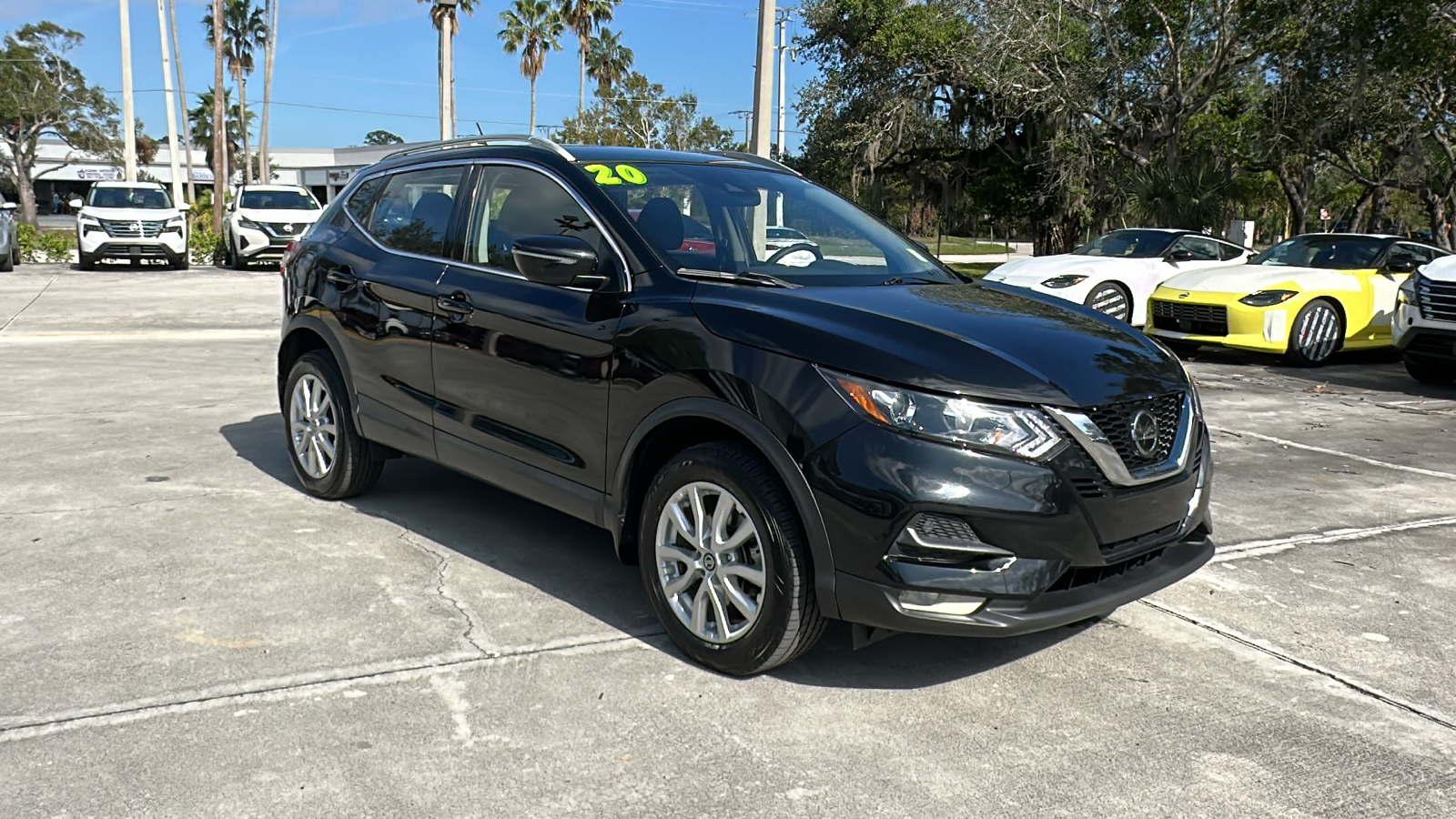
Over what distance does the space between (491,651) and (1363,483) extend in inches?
204

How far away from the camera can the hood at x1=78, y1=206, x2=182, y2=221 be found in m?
22.0

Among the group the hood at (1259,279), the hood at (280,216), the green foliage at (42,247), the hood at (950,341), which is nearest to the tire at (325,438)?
the hood at (950,341)

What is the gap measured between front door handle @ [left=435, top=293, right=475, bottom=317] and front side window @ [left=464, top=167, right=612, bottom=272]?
0.54 ft

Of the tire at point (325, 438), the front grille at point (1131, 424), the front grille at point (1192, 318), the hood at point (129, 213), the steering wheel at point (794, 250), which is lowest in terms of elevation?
the tire at point (325, 438)

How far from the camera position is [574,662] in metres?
3.89

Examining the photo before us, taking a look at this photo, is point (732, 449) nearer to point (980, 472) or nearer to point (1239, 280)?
point (980, 472)

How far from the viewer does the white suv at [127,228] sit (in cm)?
2194

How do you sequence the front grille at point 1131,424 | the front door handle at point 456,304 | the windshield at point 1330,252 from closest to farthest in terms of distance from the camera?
1. the front grille at point 1131,424
2. the front door handle at point 456,304
3. the windshield at point 1330,252

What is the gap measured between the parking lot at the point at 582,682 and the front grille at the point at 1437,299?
412 cm

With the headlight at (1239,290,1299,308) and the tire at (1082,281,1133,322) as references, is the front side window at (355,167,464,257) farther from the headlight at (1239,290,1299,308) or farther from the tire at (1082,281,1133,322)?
the tire at (1082,281,1133,322)

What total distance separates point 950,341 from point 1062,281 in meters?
10.4

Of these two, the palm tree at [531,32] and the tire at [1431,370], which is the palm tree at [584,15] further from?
the tire at [1431,370]

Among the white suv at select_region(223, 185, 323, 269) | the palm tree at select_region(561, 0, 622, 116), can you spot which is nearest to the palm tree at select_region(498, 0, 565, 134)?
the palm tree at select_region(561, 0, 622, 116)

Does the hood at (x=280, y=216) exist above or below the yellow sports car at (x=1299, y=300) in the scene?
above
